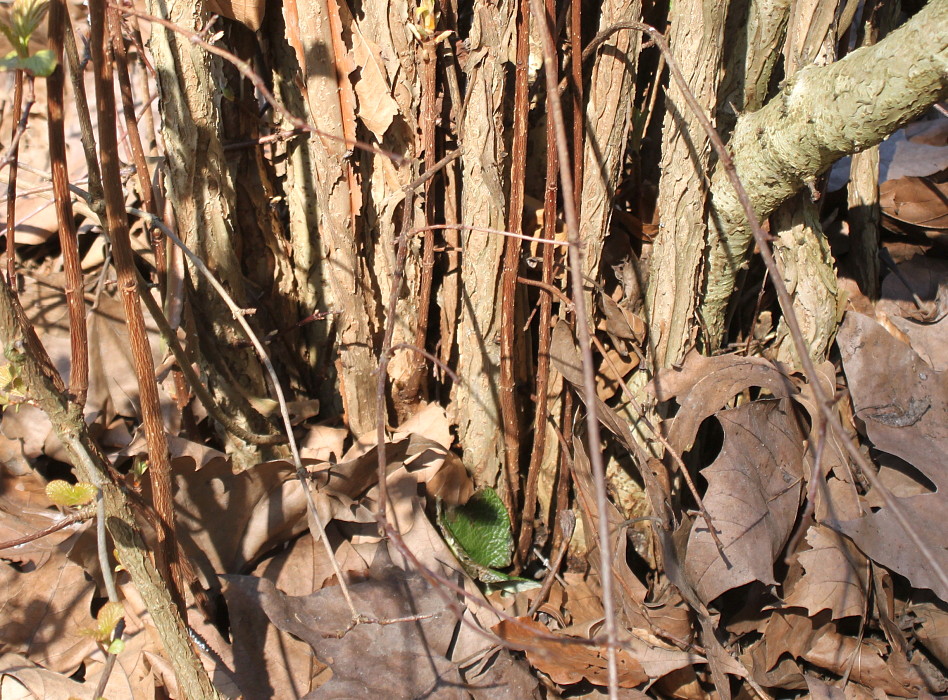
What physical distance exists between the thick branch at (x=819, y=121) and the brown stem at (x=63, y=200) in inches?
48.8

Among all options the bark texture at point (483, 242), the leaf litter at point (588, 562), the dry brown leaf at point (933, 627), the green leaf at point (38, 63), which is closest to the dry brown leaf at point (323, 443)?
the leaf litter at point (588, 562)

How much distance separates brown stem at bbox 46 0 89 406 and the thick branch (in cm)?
124

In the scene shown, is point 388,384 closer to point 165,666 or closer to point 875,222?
point 165,666

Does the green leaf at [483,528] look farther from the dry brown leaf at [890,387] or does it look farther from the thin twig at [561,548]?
the dry brown leaf at [890,387]

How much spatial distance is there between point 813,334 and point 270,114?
1403mm

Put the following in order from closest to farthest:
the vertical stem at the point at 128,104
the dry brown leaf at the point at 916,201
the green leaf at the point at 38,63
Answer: the green leaf at the point at 38,63, the vertical stem at the point at 128,104, the dry brown leaf at the point at 916,201

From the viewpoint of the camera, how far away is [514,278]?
1.56 metres

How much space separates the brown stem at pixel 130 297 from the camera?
1.03 metres

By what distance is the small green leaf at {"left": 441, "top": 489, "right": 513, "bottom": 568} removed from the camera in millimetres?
1764

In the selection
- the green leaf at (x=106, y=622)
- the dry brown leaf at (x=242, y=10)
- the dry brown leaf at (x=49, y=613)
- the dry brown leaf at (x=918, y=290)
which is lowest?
the dry brown leaf at (x=49, y=613)

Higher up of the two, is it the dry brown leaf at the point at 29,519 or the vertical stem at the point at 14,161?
the vertical stem at the point at 14,161

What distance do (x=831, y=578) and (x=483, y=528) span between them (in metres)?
0.80

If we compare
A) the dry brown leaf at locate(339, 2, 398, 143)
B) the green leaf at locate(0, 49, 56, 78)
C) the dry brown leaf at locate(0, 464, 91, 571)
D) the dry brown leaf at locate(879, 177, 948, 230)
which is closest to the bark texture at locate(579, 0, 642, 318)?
the dry brown leaf at locate(339, 2, 398, 143)

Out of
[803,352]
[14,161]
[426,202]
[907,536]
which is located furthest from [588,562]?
[14,161]
